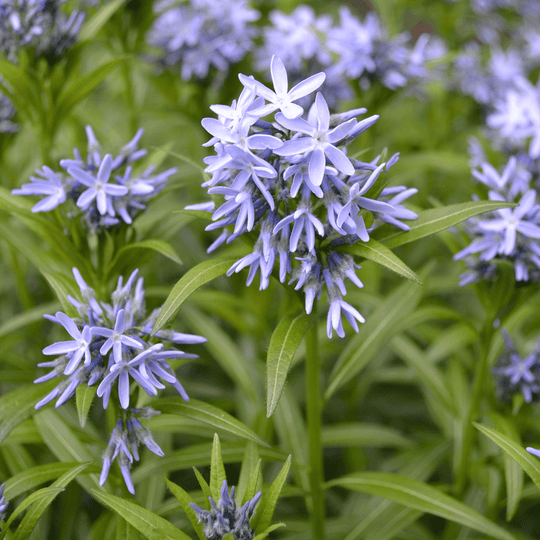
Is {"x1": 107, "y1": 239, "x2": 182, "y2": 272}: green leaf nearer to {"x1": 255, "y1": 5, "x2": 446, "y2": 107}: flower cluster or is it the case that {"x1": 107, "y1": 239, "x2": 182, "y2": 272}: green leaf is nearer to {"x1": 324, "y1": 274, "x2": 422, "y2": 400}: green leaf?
{"x1": 324, "y1": 274, "x2": 422, "y2": 400}: green leaf

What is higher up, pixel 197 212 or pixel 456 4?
pixel 197 212

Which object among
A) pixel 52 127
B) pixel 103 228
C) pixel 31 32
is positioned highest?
pixel 31 32

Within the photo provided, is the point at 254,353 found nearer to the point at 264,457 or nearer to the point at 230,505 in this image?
the point at 264,457

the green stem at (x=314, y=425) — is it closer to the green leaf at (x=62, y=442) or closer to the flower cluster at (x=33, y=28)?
the green leaf at (x=62, y=442)

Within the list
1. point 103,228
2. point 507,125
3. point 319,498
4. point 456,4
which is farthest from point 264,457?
point 456,4

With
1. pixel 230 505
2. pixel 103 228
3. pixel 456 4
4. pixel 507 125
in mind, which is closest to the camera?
pixel 230 505

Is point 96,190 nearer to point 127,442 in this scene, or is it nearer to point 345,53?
point 127,442

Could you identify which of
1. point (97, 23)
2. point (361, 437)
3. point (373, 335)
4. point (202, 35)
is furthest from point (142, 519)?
point (202, 35)
